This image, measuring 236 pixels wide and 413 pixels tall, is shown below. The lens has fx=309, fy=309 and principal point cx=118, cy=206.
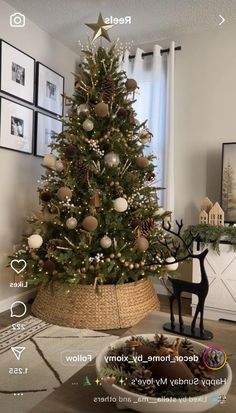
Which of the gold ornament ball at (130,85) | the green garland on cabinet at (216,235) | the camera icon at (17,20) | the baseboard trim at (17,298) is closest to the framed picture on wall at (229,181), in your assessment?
the green garland on cabinet at (216,235)

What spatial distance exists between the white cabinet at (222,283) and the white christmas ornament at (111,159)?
0.84 meters

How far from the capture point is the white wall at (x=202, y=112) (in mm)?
2572

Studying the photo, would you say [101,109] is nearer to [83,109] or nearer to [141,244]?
[83,109]

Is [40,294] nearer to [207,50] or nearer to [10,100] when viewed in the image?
[10,100]

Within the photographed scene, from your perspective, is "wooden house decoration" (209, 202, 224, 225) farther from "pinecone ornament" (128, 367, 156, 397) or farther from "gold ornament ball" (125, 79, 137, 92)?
"pinecone ornament" (128, 367, 156, 397)

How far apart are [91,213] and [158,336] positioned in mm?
1170

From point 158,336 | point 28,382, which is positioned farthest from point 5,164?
point 158,336

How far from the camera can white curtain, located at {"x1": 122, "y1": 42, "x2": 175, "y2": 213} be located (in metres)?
2.65

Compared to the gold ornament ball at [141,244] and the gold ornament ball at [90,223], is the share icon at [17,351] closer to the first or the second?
the gold ornament ball at [90,223]

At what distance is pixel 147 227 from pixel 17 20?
181cm

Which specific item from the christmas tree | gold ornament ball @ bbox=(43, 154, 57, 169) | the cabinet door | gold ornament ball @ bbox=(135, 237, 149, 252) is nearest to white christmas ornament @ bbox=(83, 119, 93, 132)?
the christmas tree

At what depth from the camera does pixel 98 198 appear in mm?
1898

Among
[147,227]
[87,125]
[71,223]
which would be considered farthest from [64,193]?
[147,227]

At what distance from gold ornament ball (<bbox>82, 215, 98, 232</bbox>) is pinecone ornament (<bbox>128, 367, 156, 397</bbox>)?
3.82ft
